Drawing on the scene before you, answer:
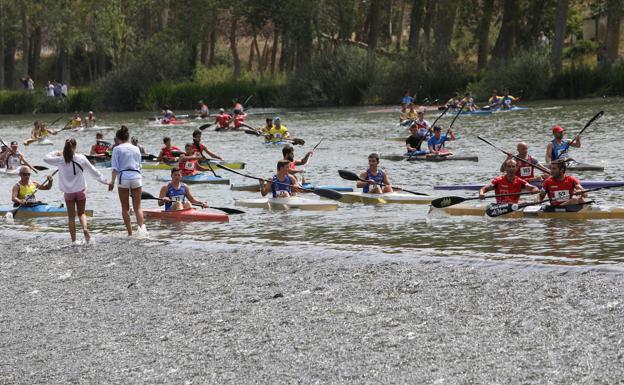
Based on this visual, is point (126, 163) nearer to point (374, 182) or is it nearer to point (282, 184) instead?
point (282, 184)

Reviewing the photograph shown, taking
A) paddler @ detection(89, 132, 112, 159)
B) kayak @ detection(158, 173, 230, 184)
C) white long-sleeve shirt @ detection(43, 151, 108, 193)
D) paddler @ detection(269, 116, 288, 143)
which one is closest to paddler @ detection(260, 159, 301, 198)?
kayak @ detection(158, 173, 230, 184)

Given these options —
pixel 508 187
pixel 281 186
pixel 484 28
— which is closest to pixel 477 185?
pixel 281 186

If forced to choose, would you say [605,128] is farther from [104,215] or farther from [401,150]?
[104,215]

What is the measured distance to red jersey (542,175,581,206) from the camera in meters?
20.7

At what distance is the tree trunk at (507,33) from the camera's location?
64.6 meters

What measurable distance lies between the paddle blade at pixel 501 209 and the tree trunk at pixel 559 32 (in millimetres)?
39785

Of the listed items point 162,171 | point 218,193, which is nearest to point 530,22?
point 162,171

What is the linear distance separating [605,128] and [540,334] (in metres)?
34.4

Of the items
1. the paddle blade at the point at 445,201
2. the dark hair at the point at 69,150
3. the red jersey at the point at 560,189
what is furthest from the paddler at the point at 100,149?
the red jersey at the point at 560,189

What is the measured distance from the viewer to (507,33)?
6806 centimetres

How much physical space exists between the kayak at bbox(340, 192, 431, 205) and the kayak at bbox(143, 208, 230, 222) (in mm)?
3701

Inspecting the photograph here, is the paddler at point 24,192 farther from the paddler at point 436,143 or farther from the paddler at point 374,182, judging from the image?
the paddler at point 436,143

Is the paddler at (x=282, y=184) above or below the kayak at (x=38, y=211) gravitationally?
above

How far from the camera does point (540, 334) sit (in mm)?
11422
